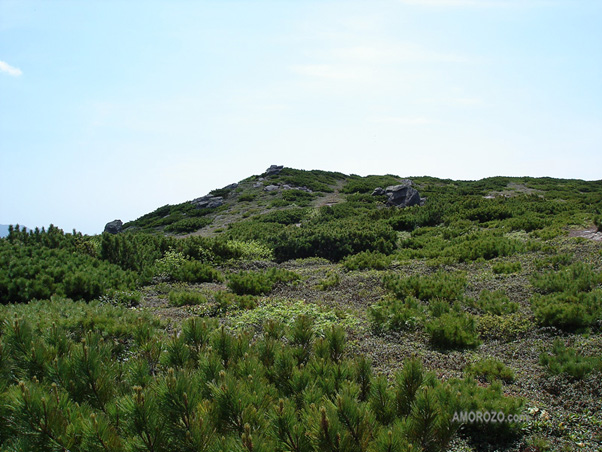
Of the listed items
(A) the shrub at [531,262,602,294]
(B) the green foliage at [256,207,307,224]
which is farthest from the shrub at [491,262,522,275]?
(B) the green foliage at [256,207,307,224]

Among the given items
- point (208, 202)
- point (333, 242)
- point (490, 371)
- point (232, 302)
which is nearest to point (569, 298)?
point (490, 371)

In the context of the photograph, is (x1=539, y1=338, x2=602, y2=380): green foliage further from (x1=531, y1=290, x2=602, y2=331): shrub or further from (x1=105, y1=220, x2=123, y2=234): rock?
(x1=105, y1=220, x2=123, y2=234): rock

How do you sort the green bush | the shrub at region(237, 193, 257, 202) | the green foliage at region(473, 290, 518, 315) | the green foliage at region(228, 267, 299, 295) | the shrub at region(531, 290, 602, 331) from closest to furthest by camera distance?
the shrub at region(531, 290, 602, 331), the green foliage at region(473, 290, 518, 315), the green bush, the green foliage at region(228, 267, 299, 295), the shrub at region(237, 193, 257, 202)

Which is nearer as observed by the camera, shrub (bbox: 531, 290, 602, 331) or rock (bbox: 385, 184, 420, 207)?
shrub (bbox: 531, 290, 602, 331)

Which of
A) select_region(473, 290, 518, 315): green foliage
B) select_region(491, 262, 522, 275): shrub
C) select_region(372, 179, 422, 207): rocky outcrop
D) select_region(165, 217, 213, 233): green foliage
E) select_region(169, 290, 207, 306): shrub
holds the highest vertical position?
select_region(372, 179, 422, 207): rocky outcrop

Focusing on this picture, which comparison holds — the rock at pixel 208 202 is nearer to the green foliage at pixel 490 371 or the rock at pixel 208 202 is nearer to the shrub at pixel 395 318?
the shrub at pixel 395 318

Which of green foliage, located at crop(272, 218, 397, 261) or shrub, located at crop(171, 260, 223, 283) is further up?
green foliage, located at crop(272, 218, 397, 261)

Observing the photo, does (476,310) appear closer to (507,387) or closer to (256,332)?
(507,387)

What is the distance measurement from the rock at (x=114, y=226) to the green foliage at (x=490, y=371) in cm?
3621

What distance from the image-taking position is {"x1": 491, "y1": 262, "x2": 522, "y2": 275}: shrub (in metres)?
11.0

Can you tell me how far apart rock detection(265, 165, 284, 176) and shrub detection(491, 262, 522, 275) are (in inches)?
1592

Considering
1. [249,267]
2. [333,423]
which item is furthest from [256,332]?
[249,267]

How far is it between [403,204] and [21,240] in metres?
23.1

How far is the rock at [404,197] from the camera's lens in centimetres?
2911
